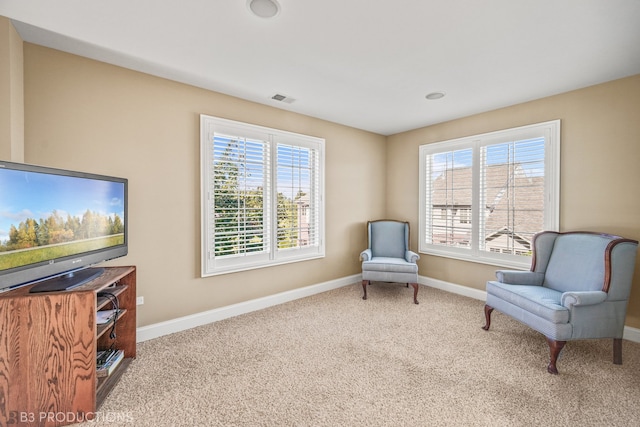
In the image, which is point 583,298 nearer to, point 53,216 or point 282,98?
point 282,98

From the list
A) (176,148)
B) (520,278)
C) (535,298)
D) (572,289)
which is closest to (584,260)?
(572,289)

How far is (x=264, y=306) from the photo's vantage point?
3.29 meters

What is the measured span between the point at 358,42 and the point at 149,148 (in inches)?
82.5

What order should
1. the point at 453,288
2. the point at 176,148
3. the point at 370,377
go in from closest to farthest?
the point at 370,377 < the point at 176,148 < the point at 453,288

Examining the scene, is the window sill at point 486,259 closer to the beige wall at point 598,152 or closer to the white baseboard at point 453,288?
the beige wall at point 598,152

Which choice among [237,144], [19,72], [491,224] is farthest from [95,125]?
[491,224]

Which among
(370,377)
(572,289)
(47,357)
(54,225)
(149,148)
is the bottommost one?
(370,377)

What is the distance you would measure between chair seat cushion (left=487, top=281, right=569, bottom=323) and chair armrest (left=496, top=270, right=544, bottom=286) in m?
0.06

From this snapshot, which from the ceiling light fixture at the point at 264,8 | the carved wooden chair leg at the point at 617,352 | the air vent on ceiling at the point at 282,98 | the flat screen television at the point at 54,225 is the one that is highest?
the air vent on ceiling at the point at 282,98

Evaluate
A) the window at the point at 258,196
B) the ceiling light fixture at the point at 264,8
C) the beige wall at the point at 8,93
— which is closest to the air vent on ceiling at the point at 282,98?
the window at the point at 258,196

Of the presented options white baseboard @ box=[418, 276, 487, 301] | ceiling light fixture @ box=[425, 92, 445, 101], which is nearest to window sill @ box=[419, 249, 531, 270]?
white baseboard @ box=[418, 276, 487, 301]

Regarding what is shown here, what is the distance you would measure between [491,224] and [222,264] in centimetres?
342

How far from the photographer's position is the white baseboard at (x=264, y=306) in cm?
255

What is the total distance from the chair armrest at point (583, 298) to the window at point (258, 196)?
2.65 meters
